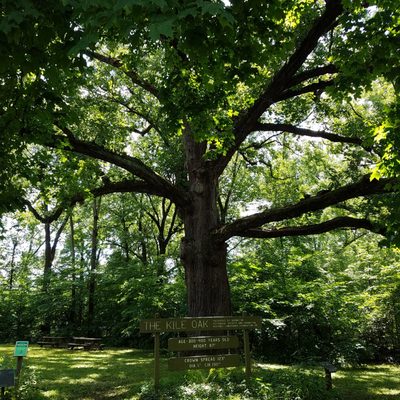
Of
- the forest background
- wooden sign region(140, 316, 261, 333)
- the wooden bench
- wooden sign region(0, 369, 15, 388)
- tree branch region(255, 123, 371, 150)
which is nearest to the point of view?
the forest background

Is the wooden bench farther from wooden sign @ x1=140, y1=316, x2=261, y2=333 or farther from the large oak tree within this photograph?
wooden sign @ x1=140, y1=316, x2=261, y2=333

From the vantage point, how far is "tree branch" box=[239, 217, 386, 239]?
9.20m

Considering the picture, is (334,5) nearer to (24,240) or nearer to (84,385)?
(84,385)

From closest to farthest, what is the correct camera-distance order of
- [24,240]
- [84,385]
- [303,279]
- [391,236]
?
[391,236] → [84,385] → [303,279] → [24,240]

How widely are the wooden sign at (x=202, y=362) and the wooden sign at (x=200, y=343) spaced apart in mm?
193

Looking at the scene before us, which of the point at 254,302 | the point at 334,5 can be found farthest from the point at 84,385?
the point at 334,5

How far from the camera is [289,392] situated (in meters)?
6.70

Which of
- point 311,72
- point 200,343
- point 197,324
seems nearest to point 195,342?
point 200,343

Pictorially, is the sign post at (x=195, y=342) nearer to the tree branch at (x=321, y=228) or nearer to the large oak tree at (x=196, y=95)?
the large oak tree at (x=196, y=95)

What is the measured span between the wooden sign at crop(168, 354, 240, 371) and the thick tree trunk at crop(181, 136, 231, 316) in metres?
1.63

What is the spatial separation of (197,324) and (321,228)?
376 cm

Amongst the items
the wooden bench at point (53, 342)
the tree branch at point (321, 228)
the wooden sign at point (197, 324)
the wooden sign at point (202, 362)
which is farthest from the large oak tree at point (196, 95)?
the wooden bench at point (53, 342)

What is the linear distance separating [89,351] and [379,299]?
1243 cm

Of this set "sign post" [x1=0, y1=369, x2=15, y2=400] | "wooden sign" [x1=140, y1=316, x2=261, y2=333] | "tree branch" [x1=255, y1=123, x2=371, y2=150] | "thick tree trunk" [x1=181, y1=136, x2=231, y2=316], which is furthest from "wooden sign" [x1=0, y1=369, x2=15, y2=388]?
"tree branch" [x1=255, y1=123, x2=371, y2=150]
